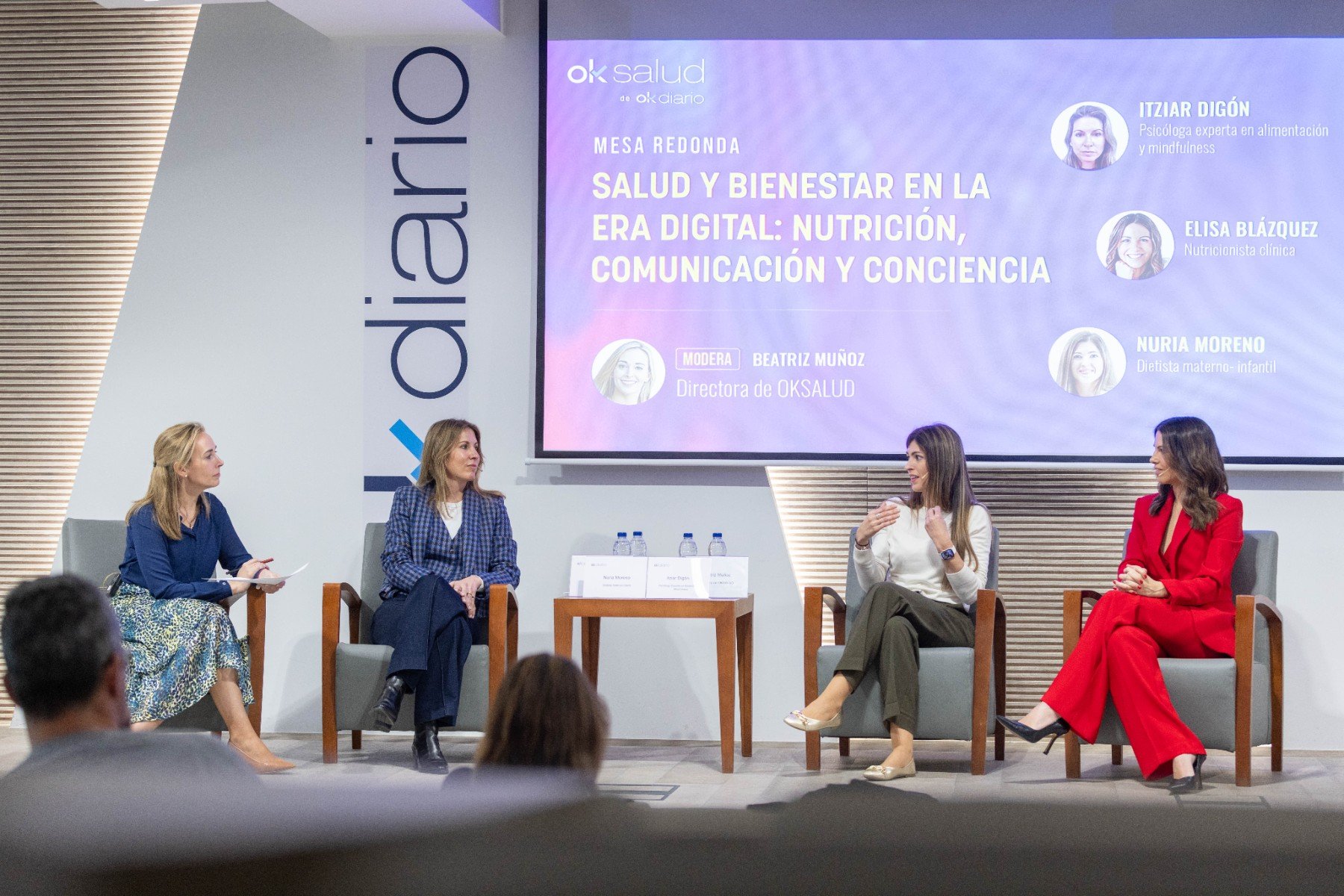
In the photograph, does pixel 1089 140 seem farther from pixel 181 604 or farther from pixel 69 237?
pixel 69 237

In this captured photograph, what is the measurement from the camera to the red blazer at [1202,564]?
12.8 ft

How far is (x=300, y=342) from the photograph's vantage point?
5004 millimetres

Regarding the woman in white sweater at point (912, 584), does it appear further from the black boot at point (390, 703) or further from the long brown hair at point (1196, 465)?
the black boot at point (390, 703)

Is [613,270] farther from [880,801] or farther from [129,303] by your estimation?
[880,801]

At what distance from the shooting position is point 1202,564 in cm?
400

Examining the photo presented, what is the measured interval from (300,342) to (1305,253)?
3.76 metres

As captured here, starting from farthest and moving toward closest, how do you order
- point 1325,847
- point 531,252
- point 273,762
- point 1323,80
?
point 531,252 < point 1323,80 < point 273,762 < point 1325,847

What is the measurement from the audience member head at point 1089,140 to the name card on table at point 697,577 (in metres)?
1.94

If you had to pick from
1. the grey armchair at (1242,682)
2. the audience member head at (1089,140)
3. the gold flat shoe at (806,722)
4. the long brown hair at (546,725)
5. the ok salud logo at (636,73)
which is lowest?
the gold flat shoe at (806,722)

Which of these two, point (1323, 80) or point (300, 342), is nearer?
point (1323, 80)

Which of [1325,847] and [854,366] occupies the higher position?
[854,366]

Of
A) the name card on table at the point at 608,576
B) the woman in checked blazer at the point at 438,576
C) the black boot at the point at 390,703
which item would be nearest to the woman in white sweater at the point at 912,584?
the name card on table at the point at 608,576

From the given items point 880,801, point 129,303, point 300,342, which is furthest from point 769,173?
point 880,801

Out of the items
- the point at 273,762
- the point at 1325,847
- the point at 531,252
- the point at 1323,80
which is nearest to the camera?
the point at 1325,847
